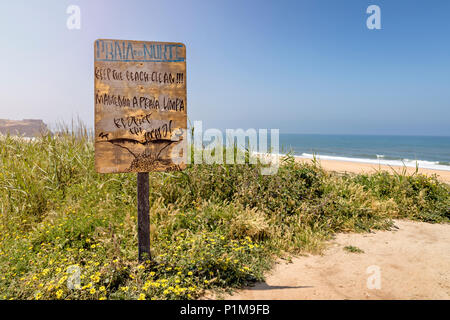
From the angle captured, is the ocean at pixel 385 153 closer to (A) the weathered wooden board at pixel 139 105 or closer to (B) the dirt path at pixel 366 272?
(B) the dirt path at pixel 366 272

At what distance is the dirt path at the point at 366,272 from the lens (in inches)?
111

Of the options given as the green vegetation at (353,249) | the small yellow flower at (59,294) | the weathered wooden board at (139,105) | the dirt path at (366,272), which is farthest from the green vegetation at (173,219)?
the weathered wooden board at (139,105)

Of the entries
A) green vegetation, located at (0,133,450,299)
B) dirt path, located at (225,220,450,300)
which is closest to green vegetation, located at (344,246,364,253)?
dirt path, located at (225,220,450,300)

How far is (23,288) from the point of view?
271 cm

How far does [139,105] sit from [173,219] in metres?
2.05

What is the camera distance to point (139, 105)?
2838mm

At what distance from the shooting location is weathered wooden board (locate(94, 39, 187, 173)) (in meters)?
2.76

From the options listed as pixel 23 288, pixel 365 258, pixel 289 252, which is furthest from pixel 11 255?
pixel 365 258

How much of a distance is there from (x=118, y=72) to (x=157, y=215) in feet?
8.20

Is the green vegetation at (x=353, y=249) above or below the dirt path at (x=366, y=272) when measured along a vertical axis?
above

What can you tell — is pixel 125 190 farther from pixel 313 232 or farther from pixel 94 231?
pixel 313 232

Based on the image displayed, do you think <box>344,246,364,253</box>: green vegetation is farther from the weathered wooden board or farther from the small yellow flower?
the small yellow flower

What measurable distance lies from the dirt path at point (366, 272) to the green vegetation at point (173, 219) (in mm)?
253

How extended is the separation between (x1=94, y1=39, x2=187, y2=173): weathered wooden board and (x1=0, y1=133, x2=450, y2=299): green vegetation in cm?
115
